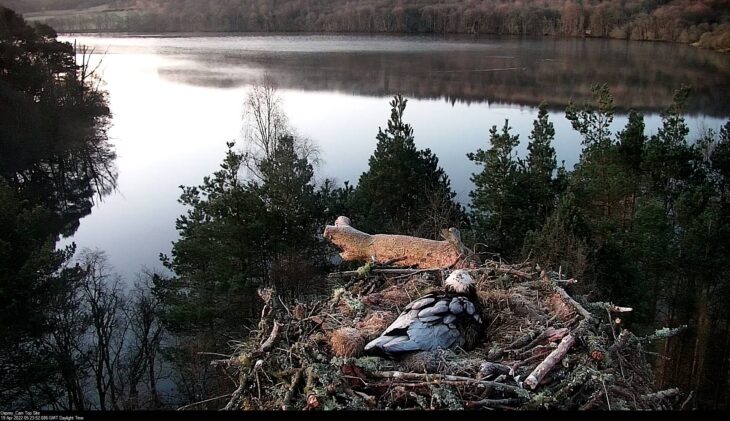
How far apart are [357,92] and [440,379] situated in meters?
38.8

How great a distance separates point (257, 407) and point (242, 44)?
6933 centimetres

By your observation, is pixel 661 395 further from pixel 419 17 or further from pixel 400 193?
pixel 419 17

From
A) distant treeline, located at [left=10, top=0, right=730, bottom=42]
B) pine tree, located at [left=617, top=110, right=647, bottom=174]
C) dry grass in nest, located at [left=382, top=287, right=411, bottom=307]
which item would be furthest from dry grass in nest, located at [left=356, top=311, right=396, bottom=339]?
distant treeline, located at [left=10, top=0, right=730, bottom=42]

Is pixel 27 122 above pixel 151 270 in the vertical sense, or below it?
above

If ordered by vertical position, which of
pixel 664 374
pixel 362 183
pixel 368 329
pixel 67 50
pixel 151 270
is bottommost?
pixel 664 374

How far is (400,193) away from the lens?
18109 millimetres

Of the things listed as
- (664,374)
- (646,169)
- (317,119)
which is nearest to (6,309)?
(664,374)

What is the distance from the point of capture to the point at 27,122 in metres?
30.8

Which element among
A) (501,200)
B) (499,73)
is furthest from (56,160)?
(499,73)

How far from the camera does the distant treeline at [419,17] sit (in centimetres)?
4566

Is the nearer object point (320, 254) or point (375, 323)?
point (375, 323)

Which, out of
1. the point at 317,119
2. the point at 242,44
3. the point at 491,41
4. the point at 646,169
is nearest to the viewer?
the point at 646,169

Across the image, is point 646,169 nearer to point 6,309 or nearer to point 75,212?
point 6,309

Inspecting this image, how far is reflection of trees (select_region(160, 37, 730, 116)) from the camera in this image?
41.9 m
